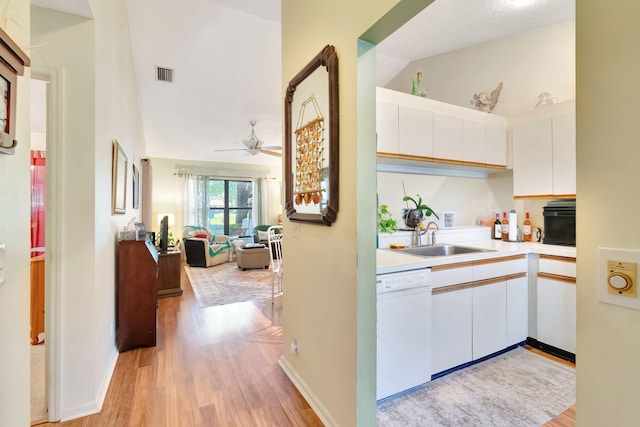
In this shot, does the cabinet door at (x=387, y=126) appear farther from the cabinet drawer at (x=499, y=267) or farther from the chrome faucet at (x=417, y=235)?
the cabinet drawer at (x=499, y=267)

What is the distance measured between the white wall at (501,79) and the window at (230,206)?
5.55m

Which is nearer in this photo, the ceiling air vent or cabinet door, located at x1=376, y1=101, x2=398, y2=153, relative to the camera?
cabinet door, located at x1=376, y1=101, x2=398, y2=153

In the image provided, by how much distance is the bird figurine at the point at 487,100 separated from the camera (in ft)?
10.2

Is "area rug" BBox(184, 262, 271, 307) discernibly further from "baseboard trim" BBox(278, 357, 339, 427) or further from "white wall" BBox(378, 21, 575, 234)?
"white wall" BBox(378, 21, 575, 234)

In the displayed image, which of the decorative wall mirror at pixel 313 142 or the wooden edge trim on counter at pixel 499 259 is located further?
the wooden edge trim on counter at pixel 499 259

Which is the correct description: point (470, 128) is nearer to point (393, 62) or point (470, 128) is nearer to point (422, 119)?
point (422, 119)

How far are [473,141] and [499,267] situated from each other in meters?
1.22

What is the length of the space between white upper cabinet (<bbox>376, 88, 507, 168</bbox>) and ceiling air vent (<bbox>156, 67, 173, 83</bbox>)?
3245mm

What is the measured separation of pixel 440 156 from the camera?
261 centimetres

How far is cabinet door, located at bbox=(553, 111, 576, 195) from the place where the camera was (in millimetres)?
2484

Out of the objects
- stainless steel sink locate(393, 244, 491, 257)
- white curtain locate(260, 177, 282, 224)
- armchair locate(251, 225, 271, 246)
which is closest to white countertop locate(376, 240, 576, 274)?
stainless steel sink locate(393, 244, 491, 257)

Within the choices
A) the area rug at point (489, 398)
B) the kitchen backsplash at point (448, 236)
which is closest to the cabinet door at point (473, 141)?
the kitchen backsplash at point (448, 236)

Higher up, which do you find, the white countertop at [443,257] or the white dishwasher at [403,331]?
the white countertop at [443,257]

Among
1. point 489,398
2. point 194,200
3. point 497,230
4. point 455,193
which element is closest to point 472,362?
point 489,398
